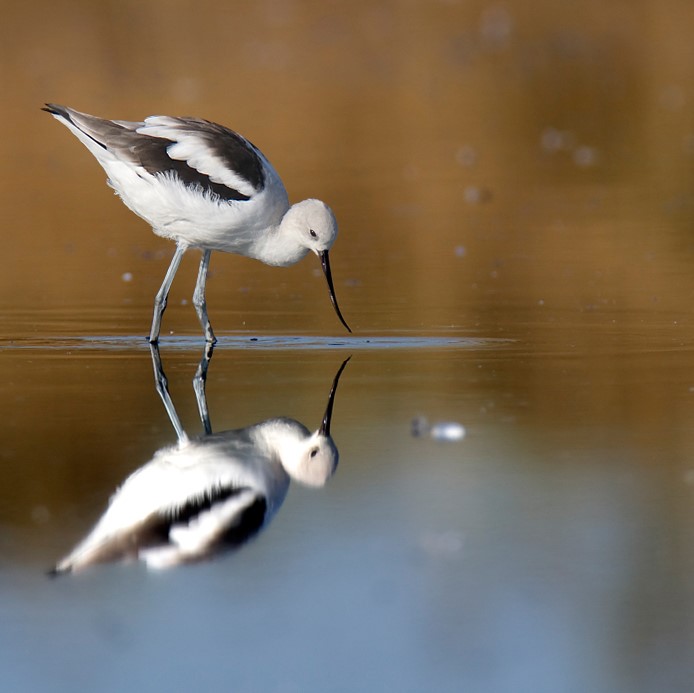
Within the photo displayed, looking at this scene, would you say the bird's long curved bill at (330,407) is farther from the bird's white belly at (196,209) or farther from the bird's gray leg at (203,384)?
the bird's white belly at (196,209)

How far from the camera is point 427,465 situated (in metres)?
5.72

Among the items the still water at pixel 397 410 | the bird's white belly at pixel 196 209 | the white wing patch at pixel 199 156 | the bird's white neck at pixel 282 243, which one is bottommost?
the still water at pixel 397 410

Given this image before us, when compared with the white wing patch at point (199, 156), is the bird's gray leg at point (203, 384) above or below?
below

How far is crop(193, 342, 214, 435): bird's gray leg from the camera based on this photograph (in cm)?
641

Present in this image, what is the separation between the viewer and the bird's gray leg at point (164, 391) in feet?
20.3

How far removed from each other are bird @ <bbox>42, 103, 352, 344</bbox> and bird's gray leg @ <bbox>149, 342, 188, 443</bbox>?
38 cm

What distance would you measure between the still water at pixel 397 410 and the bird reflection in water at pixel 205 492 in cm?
8

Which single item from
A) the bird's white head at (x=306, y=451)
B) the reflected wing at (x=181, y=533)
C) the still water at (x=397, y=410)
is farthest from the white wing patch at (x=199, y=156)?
the reflected wing at (x=181, y=533)

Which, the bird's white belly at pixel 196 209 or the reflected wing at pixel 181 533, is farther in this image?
the bird's white belly at pixel 196 209

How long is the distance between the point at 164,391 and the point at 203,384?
0.22 m

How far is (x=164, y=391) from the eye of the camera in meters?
7.01

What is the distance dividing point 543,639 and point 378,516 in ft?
3.61

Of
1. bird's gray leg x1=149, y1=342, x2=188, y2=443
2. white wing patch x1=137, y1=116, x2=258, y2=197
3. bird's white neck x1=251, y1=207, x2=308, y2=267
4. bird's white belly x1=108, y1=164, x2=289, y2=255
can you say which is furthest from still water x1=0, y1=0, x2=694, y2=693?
white wing patch x1=137, y1=116, x2=258, y2=197

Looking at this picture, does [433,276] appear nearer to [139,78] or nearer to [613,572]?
[613,572]
